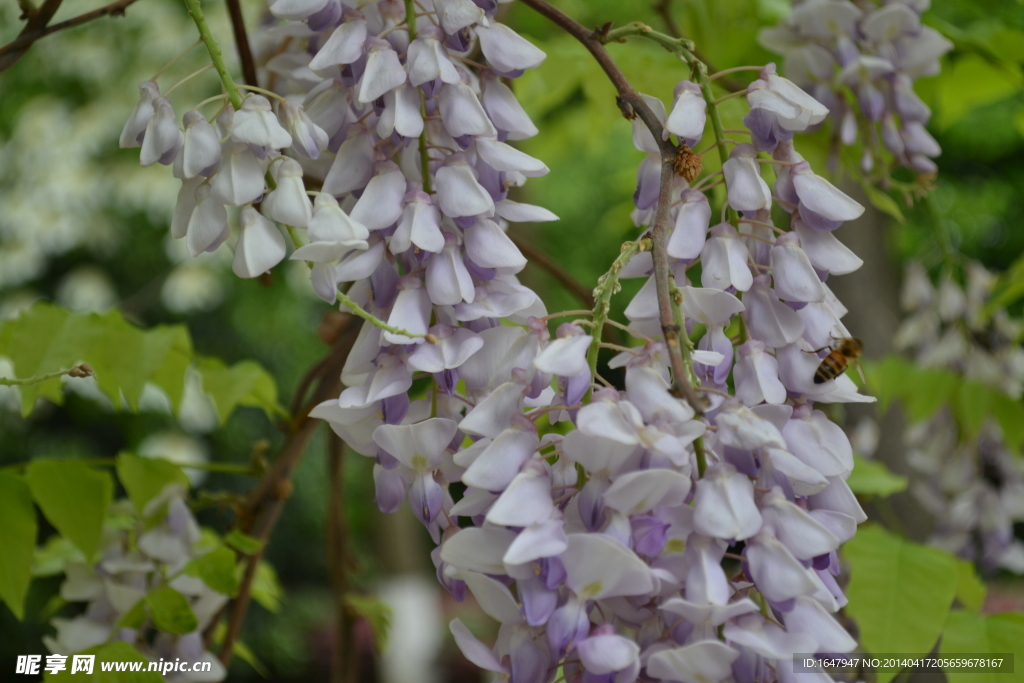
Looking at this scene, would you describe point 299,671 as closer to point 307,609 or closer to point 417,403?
point 307,609

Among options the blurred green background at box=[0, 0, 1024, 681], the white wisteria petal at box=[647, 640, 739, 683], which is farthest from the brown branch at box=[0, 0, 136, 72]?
the blurred green background at box=[0, 0, 1024, 681]

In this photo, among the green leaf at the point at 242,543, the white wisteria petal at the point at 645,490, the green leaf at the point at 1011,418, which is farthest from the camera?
the green leaf at the point at 1011,418

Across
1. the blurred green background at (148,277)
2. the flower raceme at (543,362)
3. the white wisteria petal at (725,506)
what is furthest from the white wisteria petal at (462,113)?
the blurred green background at (148,277)

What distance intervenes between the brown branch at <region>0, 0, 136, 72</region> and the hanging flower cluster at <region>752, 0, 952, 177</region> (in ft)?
1.84

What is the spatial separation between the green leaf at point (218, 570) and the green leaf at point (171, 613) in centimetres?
2

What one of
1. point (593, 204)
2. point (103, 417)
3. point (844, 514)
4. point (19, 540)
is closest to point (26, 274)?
point (103, 417)

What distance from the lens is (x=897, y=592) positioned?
0.62m

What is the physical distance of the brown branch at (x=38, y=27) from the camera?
0.53 meters

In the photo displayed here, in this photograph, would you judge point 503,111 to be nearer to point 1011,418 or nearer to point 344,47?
point 344,47

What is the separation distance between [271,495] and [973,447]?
86 centimetres

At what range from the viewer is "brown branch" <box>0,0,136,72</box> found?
1.73 ft

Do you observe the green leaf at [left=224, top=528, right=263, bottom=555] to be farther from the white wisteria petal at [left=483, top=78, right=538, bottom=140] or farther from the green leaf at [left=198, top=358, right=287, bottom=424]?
the white wisteria petal at [left=483, top=78, right=538, bottom=140]

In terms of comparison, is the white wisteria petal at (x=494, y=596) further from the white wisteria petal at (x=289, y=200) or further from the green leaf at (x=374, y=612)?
the green leaf at (x=374, y=612)

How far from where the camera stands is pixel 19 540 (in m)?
0.58
